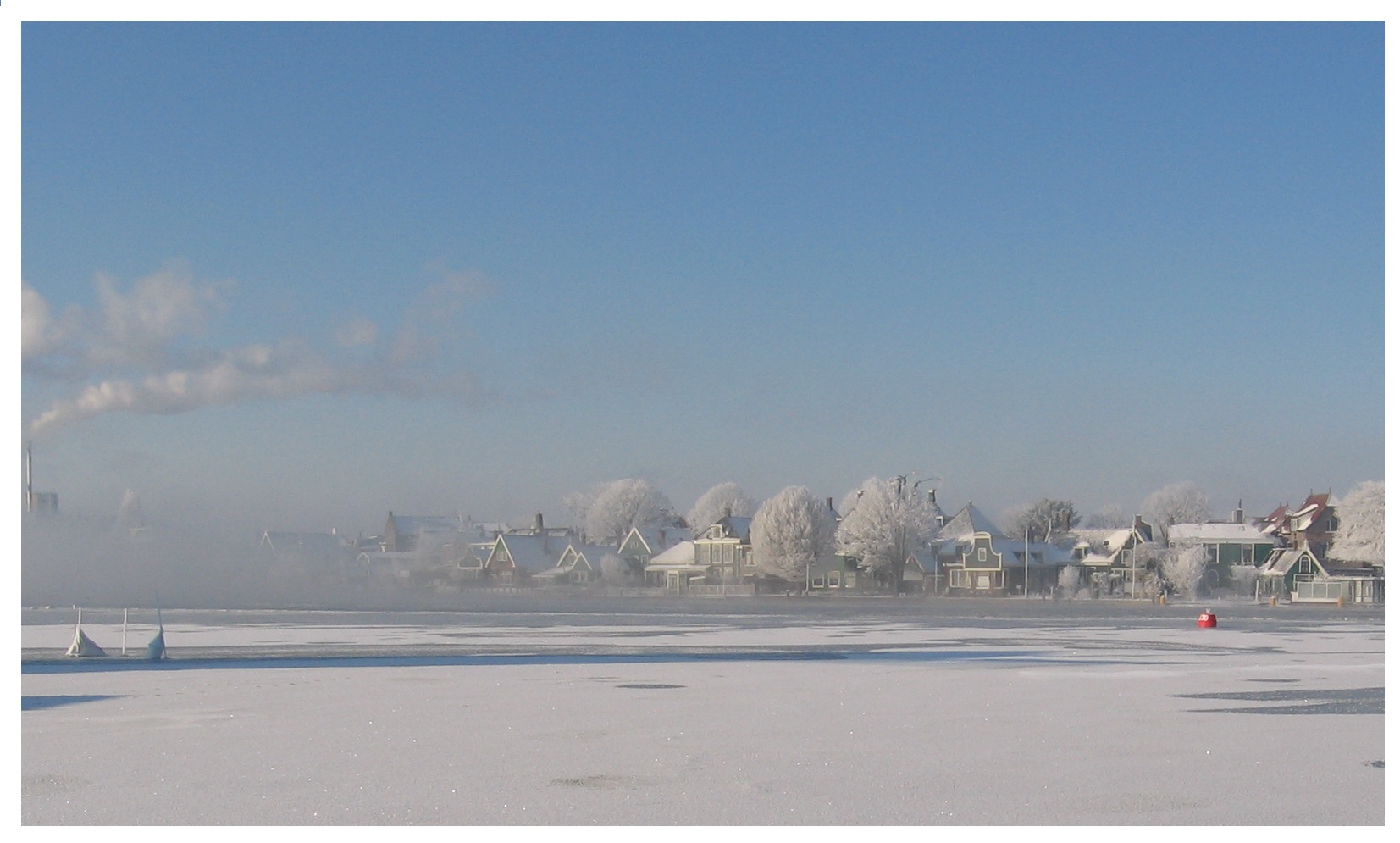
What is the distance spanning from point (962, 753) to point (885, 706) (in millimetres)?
4767

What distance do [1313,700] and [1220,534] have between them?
11659 cm

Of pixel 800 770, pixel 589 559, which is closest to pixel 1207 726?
pixel 800 770

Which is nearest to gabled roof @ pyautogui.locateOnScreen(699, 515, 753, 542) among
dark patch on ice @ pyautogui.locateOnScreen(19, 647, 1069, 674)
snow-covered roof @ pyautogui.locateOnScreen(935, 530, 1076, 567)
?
snow-covered roof @ pyautogui.locateOnScreen(935, 530, 1076, 567)

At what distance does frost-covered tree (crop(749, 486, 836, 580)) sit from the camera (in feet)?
421

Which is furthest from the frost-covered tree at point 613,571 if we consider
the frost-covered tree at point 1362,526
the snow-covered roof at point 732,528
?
the frost-covered tree at point 1362,526

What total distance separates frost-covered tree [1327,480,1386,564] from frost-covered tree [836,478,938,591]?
3246 cm

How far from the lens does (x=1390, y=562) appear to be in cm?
1365

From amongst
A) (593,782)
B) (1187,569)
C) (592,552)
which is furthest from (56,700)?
(592,552)

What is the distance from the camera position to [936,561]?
422 feet

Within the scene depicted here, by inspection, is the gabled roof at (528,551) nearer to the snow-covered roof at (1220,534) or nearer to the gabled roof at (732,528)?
the gabled roof at (732,528)

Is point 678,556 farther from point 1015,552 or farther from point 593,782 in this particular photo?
point 593,782

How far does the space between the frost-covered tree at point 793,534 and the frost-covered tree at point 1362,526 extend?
4192cm

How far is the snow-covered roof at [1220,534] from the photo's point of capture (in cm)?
12900
